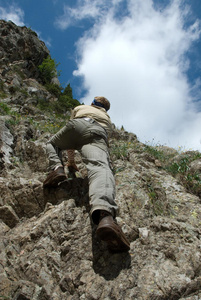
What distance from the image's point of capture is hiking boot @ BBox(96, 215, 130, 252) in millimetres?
2223

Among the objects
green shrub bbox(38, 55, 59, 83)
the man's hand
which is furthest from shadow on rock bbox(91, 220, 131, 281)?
green shrub bbox(38, 55, 59, 83)

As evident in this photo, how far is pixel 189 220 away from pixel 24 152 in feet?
12.7

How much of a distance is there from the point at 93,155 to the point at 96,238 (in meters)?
1.07

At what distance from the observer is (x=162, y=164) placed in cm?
509

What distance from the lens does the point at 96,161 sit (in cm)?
298

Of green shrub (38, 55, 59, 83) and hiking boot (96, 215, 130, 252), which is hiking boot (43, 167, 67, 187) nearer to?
hiking boot (96, 215, 130, 252)

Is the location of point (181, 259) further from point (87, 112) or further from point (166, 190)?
point (87, 112)

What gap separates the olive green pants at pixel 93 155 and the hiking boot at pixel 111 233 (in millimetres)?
142

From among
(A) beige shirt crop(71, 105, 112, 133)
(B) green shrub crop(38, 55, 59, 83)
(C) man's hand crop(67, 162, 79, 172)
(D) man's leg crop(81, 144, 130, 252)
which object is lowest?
(D) man's leg crop(81, 144, 130, 252)

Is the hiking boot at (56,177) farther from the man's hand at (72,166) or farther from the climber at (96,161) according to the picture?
the man's hand at (72,166)

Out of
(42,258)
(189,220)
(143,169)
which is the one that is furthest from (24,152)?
(189,220)

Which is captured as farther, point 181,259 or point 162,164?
point 162,164

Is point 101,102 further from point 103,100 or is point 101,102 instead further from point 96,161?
point 96,161

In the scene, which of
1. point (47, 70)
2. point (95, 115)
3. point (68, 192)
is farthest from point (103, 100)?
point (47, 70)
